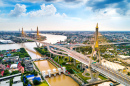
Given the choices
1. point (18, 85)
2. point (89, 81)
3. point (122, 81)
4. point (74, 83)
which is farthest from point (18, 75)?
point (122, 81)

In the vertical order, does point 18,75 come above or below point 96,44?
below

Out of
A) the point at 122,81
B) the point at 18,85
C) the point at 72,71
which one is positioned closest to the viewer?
the point at 122,81

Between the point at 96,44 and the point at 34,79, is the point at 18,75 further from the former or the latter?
the point at 96,44

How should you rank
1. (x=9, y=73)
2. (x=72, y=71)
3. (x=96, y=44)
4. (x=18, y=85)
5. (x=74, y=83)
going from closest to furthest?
1. (x=18, y=85)
2. (x=96, y=44)
3. (x=74, y=83)
4. (x=9, y=73)
5. (x=72, y=71)

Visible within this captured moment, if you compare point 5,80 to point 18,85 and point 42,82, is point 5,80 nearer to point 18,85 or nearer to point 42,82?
point 18,85

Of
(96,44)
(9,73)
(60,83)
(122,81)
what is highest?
(96,44)

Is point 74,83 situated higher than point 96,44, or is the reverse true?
point 96,44

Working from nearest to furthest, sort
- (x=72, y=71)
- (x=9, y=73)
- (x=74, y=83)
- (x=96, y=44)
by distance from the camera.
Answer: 1. (x=96, y=44)
2. (x=74, y=83)
3. (x=9, y=73)
4. (x=72, y=71)

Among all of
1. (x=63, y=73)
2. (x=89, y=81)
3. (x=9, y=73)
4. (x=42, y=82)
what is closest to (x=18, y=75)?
(x=9, y=73)

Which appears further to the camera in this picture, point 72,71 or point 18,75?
point 72,71
